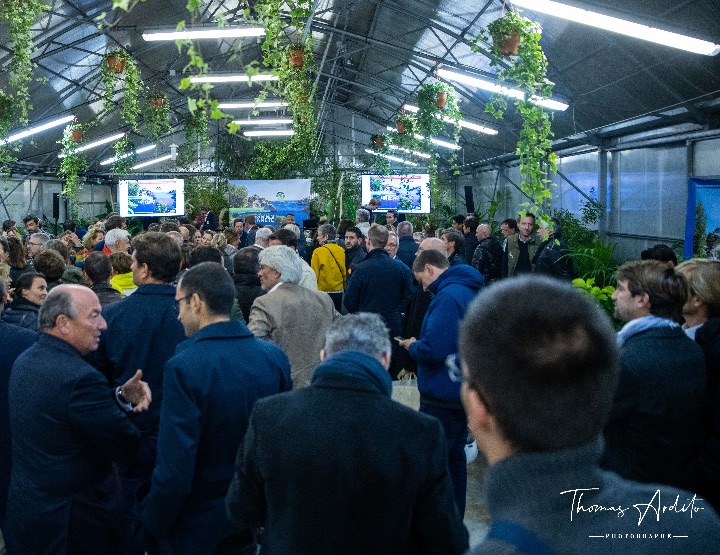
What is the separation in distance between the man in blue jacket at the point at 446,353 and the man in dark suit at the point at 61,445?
1.64 meters

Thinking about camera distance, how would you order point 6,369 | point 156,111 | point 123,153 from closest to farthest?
point 6,369, point 156,111, point 123,153

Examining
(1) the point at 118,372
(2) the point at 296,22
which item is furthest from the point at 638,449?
(2) the point at 296,22

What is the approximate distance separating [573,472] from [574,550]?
10 centimetres

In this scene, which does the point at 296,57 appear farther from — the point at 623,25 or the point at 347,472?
the point at 347,472

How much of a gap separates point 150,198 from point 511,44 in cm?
1273

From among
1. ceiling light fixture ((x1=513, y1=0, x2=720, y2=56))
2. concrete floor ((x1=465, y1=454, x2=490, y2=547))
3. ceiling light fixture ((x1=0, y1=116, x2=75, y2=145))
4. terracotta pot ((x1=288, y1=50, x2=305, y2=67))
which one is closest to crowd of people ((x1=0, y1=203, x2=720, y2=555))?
concrete floor ((x1=465, y1=454, x2=490, y2=547))

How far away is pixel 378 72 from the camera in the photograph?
16.5m

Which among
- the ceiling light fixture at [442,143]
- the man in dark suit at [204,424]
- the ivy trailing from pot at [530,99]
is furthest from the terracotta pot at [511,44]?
the ceiling light fixture at [442,143]

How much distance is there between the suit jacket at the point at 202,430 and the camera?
235 centimetres

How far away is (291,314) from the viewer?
12.7 feet

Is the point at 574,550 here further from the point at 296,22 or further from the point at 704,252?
the point at 704,252

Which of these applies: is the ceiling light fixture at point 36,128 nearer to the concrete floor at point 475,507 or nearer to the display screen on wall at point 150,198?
the display screen on wall at point 150,198

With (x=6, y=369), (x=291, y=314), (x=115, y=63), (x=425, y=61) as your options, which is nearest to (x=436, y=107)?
(x=425, y=61)

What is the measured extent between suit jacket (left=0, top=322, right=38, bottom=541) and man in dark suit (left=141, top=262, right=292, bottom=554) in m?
1.11
